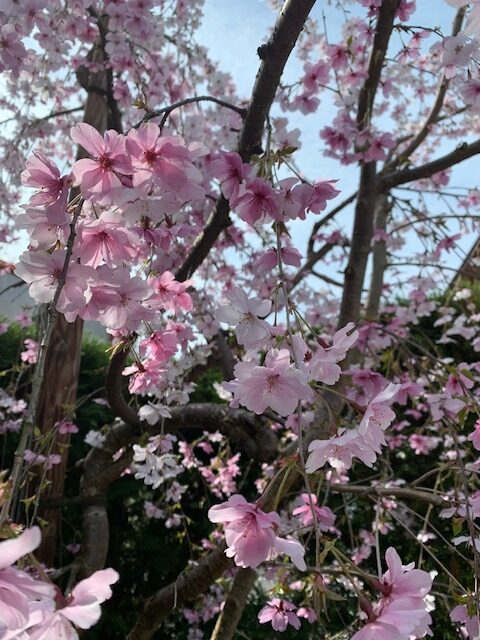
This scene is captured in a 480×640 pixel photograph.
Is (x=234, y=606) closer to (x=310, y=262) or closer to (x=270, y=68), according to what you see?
(x=310, y=262)

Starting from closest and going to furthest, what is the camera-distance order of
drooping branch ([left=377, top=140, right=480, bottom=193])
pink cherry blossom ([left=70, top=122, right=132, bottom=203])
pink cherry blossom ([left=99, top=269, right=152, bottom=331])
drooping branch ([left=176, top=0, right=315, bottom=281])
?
1. pink cherry blossom ([left=70, top=122, right=132, bottom=203])
2. pink cherry blossom ([left=99, top=269, right=152, bottom=331])
3. drooping branch ([left=176, top=0, right=315, bottom=281])
4. drooping branch ([left=377, top=140, right=480, bottom=193])

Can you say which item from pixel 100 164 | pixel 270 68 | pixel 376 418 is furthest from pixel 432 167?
pixel 100 164

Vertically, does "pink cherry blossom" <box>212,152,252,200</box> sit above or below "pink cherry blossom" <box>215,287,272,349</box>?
above

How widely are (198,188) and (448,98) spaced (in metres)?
3.51

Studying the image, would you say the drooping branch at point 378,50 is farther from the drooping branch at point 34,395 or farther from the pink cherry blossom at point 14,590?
the pink cherry blossom at point 14,590

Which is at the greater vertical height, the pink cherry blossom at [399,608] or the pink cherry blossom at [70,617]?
the pink cherry blossom at [399,608]

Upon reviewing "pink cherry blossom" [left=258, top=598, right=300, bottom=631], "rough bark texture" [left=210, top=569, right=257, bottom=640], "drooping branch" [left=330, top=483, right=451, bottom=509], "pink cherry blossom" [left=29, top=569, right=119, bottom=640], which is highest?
"drooping branch" [left=330, top=483, right=451, bottom=509]

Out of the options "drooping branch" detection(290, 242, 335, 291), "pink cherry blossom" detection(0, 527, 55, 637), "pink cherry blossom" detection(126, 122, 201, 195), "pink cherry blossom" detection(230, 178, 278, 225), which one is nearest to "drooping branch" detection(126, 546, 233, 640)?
"drooping branch" detection(290, 242, 335, 291)

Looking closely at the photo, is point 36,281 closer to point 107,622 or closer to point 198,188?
point 198,188

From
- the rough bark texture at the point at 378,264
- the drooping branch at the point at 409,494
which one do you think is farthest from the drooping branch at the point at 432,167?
the drooping branch at the point at 409,494

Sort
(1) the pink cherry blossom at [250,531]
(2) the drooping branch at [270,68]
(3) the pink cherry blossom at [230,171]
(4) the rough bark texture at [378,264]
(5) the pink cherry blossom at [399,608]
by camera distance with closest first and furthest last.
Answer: (5) the pink cherry blossom at [399,608]
(1) the pink cherry blossom at [250,531]
(3) the pink cherry blossom at [230,171]
(2) the drooping branch at [270,68]
(4) the rough bark texture at [378,264]

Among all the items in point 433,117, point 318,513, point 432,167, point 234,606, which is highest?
point 433,117

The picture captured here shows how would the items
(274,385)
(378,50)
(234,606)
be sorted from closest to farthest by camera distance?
(274,385) < (378,50) < (234,606)

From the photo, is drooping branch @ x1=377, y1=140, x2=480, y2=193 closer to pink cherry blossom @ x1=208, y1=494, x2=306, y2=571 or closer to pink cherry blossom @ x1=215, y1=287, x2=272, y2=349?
pink cherry blossom @ x1=215, y1=287, x2=272, y2=349
